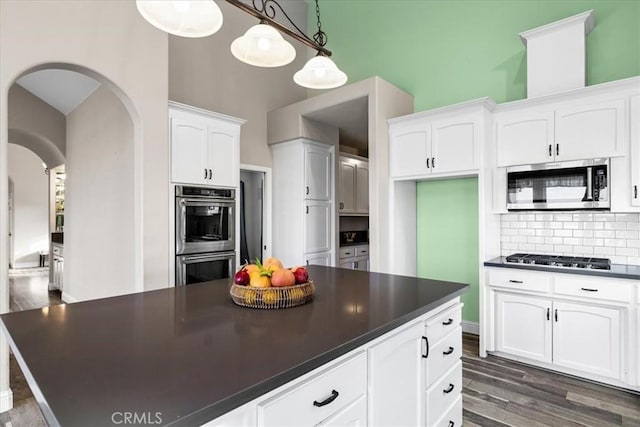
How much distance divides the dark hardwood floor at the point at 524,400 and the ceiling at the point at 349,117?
2.92 metres

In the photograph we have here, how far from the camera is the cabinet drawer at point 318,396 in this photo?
0.97m

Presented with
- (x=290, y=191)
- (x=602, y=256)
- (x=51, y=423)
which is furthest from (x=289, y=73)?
(x=51, y=423)

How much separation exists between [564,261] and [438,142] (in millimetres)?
1523

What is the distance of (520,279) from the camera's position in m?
3.10

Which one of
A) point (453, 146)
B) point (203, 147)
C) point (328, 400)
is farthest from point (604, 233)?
point (203, 147)

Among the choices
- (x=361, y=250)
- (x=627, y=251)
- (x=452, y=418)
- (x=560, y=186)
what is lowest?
(x=452, y=418)

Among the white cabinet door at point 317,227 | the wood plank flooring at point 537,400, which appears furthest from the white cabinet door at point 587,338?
the white cabinet door at point 317,227

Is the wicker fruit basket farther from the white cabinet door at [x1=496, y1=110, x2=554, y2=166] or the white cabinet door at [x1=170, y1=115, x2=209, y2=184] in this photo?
the white cabinet door at [x1=496, y1=110, x2=554, y2=166]

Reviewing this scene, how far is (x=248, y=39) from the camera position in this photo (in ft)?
6.21

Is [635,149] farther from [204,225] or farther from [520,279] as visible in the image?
[204,225]

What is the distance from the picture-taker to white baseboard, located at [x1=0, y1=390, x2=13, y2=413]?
8.11 feet

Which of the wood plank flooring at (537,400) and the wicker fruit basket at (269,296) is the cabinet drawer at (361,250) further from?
the wicker fruit basket at (269,296)

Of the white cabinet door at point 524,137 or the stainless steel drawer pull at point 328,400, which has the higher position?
the white cabinet door at point 524,137

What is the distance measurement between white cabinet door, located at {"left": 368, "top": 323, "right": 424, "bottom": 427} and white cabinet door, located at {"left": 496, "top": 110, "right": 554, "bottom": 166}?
92.7 inches
